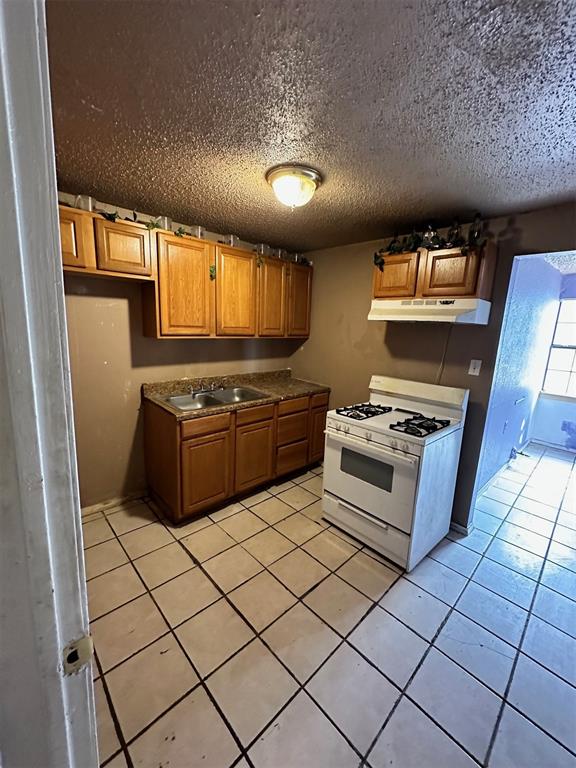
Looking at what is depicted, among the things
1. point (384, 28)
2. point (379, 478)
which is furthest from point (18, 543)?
point (379, 478)

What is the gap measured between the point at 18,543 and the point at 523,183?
2458 millimetres

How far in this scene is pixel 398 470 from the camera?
2096 mm

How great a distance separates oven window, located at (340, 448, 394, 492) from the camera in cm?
217

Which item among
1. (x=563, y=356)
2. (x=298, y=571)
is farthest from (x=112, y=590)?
(x=563, y=356)

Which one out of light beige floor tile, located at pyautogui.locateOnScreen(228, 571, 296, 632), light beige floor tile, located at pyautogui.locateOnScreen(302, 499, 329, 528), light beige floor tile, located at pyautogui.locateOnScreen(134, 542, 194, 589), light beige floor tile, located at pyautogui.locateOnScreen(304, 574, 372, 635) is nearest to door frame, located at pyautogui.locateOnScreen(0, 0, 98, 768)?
light beige floor tile, located at pyautogui.locateOnScreen(228, 571, 296, 632)

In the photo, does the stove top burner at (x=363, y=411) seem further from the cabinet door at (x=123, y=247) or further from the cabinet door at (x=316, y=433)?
the cabinet door at (x=123, y=247)

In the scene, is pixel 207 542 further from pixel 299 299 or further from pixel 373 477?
pixel 299 299

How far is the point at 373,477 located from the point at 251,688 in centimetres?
131

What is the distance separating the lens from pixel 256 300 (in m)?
3.02

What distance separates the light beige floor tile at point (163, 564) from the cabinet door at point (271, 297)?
6.31ft

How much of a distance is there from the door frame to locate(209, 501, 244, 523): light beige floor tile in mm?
2160

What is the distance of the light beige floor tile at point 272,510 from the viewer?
8.61ft

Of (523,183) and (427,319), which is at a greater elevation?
(523,183)

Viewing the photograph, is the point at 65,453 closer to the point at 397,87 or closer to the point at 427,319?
the point at 397,87
